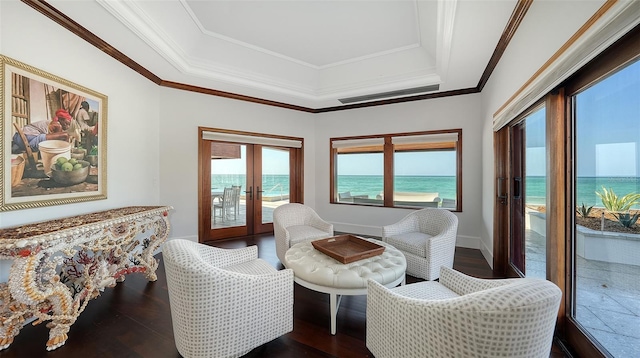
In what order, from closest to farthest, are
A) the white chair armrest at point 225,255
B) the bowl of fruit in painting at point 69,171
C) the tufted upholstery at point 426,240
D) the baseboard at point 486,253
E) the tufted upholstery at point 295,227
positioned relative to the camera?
the white chair armrest at point 225,255, the bowl of fruit in painting at point 69,171, the tufted upholstery at point 426,240, the tufted upholstery at point 295,227, the baseboard at point 486,253

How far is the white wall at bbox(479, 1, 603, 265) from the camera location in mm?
1524

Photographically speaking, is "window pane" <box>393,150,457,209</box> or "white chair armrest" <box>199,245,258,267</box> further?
A: "window pane" <box>393,150,457,209</box>

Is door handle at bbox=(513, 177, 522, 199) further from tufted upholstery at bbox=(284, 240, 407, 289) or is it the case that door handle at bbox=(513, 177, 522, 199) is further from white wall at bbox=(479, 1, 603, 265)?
tufted upholstery at bbox=(284, 240, 407, 289)

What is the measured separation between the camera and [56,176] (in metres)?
2.39

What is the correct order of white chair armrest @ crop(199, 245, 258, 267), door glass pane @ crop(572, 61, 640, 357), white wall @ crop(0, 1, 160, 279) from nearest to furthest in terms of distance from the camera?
door glass pane @ crop(572, 61, 640, 357), white wall @ crop(0, 1, 160, 279), white chair armrest @ crop(199, 245, 258, 267)

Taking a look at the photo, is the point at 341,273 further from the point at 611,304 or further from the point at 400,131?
the point at 400,131

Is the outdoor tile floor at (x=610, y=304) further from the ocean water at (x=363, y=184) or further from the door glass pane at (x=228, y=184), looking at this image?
the door glass pane at (x=228, y=184)

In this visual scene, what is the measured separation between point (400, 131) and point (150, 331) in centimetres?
462

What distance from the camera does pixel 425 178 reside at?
15.8 feet

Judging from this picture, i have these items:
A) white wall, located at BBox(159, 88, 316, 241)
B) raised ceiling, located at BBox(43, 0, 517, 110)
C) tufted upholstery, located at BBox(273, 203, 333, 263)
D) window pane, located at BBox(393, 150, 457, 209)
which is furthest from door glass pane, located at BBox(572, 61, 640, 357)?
white wall, located at BBox(159, 88, 316, 241)

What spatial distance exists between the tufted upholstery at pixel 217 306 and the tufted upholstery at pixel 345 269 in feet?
1.17

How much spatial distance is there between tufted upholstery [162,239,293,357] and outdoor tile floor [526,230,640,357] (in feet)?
6.72

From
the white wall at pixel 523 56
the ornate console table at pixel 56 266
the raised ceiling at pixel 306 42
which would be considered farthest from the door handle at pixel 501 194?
the ornate console table at pixel 56 266

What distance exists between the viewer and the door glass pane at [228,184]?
→ 183 inches
